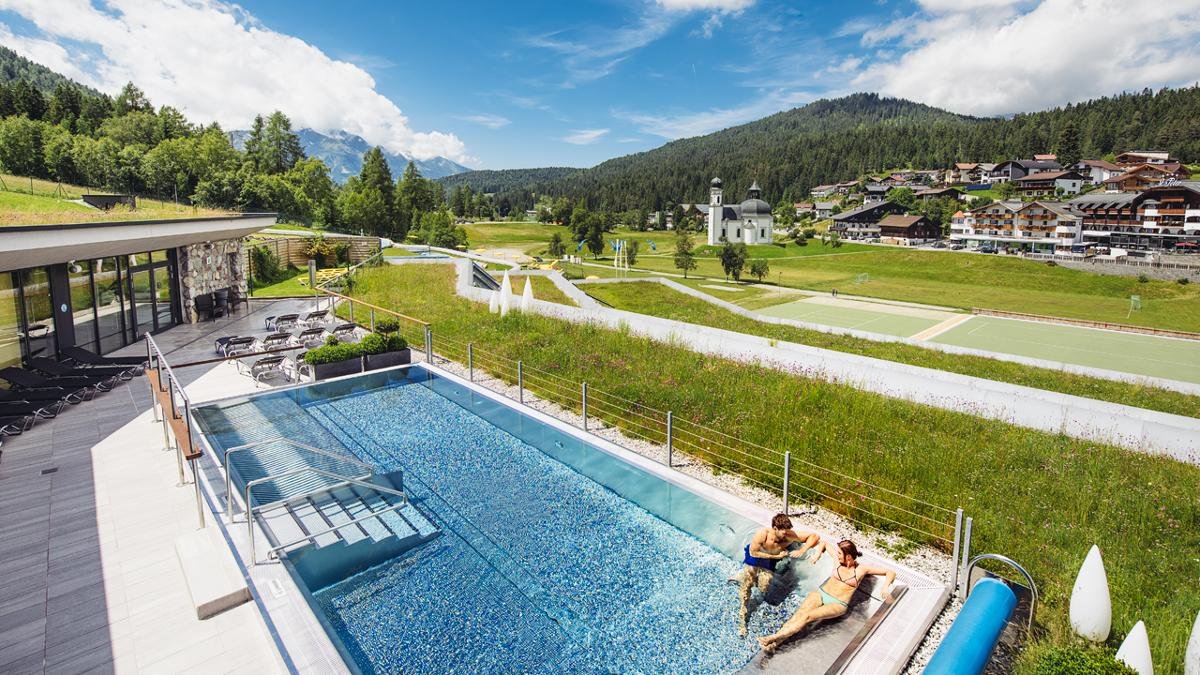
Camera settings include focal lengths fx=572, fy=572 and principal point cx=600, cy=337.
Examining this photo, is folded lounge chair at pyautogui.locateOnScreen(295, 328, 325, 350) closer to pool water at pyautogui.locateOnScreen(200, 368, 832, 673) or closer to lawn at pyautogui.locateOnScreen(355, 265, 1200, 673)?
lawn at pyautogui.locateOnScreen(355, 265, 1200, 673)

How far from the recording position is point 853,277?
211 ft

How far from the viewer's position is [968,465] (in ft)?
28.6

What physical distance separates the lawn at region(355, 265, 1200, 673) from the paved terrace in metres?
6.44

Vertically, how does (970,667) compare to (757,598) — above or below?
above

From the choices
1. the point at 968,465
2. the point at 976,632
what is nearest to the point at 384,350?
the point at 968,465

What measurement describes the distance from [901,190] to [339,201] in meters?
102

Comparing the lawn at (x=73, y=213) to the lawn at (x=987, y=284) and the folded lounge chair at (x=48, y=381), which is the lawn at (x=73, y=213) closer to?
the folded lounge chair at (x=48, y=381)

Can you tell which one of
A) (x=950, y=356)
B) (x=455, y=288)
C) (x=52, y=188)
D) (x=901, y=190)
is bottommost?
(x=950, y=356)

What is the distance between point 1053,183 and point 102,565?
134946 mm

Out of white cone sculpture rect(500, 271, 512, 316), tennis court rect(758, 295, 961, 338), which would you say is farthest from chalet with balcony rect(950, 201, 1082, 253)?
white cone sculpture rect(500, 271, 512, 316)

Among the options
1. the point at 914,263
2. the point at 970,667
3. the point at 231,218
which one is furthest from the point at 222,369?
the point at 914,263

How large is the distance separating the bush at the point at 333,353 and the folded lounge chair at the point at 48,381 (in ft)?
12.0

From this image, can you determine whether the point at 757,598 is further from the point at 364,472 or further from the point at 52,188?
the point at 52,188

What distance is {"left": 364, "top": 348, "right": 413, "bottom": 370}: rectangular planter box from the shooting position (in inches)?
543
